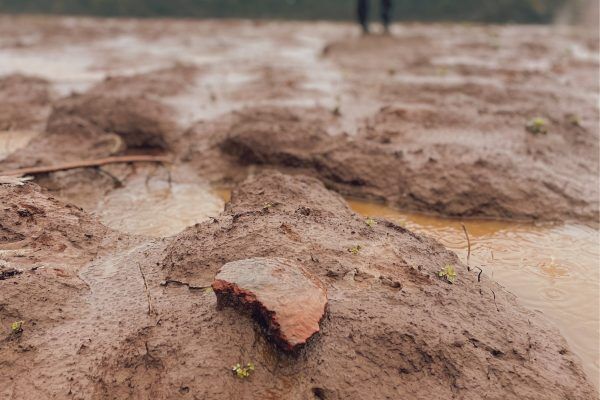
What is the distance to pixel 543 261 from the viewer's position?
5.24m

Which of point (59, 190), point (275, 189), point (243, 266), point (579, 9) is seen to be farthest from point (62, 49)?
point (579, 9)

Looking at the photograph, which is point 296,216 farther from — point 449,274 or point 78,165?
point 78,165

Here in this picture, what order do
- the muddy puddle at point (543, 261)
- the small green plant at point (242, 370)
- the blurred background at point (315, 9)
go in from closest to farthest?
1. the small green plant at point (242, 370)
2. the muddy puddle at point (543, 261)
3. the blurred background at point (315, 9)

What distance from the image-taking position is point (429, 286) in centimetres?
401

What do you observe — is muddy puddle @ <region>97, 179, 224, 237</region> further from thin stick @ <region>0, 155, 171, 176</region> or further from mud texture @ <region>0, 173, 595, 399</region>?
mud texture @ <region>0, 173, 595, 399</region>

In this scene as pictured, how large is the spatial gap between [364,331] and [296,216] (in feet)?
5.24

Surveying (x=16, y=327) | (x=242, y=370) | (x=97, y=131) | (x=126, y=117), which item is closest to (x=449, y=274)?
(x=242, y=370)

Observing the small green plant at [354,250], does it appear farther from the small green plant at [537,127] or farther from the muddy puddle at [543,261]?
the small green plant at [537,127]

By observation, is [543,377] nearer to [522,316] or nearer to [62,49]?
[522,316]

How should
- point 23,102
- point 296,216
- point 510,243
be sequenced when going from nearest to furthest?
point 296,216 < point 510,243 < point 23,102

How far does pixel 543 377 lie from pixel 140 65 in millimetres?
13642

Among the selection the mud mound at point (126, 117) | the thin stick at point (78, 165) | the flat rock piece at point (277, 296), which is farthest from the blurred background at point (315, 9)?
the flat rock piece at point (277, 296)

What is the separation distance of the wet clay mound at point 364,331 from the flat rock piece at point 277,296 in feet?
0.45

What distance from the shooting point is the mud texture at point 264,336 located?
3.22 m
